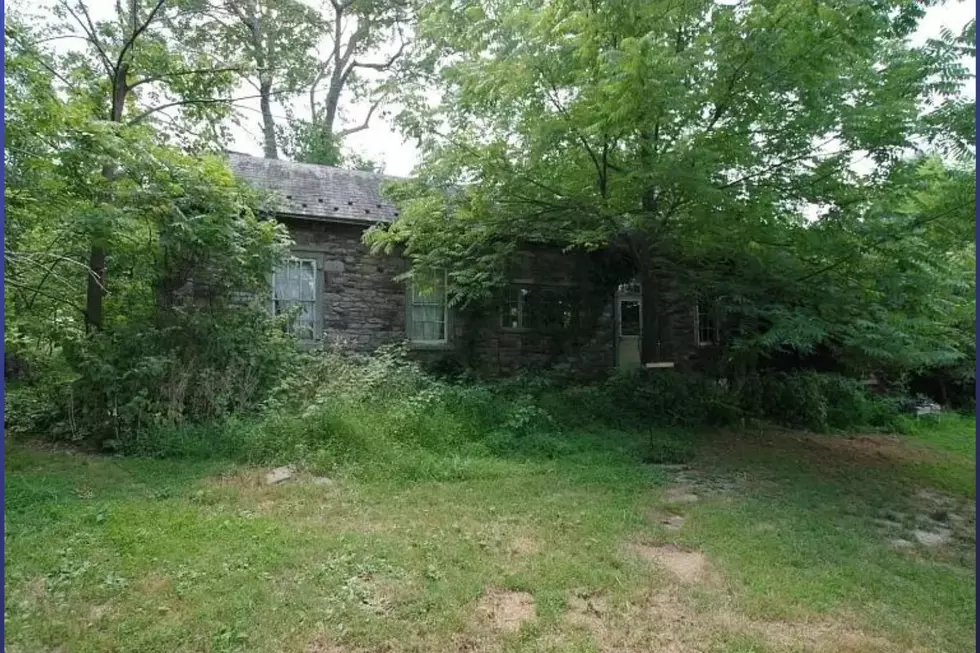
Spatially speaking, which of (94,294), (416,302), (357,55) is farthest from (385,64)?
(94,294)

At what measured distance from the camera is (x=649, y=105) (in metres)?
6.08

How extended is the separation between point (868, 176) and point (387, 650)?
683cm

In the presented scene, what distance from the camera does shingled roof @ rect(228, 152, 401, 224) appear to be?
34.2 feet

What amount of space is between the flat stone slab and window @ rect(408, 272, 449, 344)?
5596 mm

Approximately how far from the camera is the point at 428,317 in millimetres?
11523

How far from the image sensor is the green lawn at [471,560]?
10.0 feet

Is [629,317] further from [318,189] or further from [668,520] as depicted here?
[668,520]

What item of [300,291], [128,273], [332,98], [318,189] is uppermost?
[332,98]

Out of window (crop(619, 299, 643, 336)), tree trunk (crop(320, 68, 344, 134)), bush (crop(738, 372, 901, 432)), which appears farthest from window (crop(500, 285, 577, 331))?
tree trunk (crop(320, 68, 344, 134))

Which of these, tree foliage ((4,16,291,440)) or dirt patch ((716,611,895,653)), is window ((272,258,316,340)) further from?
dirt patch ((716,611,895,653))

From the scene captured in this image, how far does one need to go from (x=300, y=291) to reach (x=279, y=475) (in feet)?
17.7

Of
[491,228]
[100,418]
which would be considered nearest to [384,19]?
[491,228]

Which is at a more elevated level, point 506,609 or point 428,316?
point 428,316

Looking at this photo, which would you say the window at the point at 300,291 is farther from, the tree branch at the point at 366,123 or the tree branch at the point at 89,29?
the tree branch at the point at 366,123
